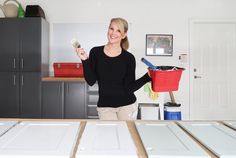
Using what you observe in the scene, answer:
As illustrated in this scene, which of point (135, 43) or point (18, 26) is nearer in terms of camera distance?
point (18, 26)

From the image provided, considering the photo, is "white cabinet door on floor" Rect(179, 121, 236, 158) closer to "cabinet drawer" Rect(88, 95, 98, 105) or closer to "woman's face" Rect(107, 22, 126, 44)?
"woman's face" Rect(107, 22, 126, 44)

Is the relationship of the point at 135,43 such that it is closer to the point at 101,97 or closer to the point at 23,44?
the point at 23,44

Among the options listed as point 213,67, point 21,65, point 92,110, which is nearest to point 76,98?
point 92,110

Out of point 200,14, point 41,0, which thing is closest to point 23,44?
point 41,0

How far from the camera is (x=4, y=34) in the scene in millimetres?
3635

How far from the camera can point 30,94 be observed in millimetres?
3633

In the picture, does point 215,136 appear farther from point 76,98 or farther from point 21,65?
point 21,65

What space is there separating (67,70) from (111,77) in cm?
213

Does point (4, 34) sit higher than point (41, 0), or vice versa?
point (41, 0)

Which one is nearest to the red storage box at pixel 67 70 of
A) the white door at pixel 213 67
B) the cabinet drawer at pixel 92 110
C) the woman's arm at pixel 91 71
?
the cabinet drawer at pixel 92 110

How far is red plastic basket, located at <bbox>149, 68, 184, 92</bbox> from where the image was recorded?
1.50 m

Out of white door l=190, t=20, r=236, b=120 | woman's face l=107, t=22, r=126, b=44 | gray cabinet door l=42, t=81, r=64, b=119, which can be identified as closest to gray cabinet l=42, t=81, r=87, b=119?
gray cabinet door l=42, t=81, r=64, b=119

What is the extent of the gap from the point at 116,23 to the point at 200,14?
2857 millimetres

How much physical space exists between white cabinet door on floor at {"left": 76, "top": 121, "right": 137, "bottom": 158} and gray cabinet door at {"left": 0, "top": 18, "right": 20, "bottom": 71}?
2873 mm
